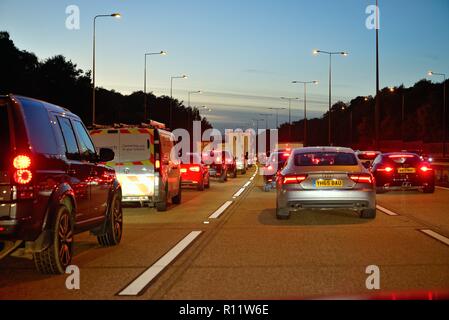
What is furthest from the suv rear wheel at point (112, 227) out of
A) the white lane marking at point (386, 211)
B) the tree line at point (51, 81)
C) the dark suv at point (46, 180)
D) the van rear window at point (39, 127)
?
the tree line at point (51, 81)

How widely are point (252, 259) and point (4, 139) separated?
3616 millimetres

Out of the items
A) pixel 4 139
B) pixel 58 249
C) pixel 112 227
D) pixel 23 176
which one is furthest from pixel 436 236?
pixel 4 139

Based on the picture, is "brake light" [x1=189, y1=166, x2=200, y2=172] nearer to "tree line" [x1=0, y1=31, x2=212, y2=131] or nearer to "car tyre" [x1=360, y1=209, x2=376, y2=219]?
"car tyre" [x1=360, y1=209, x2=376, y2=219]

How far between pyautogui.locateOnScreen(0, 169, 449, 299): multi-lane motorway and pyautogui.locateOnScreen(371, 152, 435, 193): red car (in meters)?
6.23

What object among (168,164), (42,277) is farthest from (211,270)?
(168,164)

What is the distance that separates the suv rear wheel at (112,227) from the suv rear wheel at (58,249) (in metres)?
2.02

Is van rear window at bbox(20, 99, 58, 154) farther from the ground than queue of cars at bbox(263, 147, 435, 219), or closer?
farther from the ground

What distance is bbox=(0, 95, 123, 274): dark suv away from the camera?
722 centimetres

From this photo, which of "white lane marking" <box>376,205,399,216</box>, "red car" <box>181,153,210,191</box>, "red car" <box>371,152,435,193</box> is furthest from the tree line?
"white lane marking" <box>376,205,399,216</box>

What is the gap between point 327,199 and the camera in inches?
527

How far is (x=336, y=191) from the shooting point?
529 inches

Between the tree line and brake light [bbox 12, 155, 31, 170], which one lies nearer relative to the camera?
brake light [bbox 12, 155, 31, 170]

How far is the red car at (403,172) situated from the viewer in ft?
72.1
